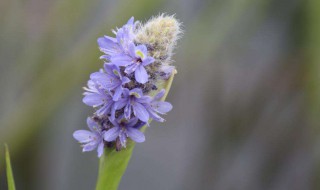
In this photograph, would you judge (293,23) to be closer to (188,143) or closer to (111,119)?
(188,143)

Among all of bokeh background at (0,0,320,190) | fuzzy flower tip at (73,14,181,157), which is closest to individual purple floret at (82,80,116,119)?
fuzzy flower tip at (73,14,181,157)

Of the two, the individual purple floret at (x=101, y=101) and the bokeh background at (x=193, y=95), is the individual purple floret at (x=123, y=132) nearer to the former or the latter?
the individual purple floret at (x=101, y=101)

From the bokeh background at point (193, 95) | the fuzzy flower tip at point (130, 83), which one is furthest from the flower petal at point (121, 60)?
the bokeh background at point (193, 95)

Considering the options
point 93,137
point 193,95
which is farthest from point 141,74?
point 193,95

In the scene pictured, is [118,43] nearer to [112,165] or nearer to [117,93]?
[117,93]

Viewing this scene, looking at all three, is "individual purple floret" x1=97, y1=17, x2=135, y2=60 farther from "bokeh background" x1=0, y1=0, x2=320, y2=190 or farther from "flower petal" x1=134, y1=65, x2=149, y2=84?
"bokeh background" x1=0, y1=0, x2=320, y2=190

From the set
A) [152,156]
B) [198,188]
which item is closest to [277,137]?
[198,188]
